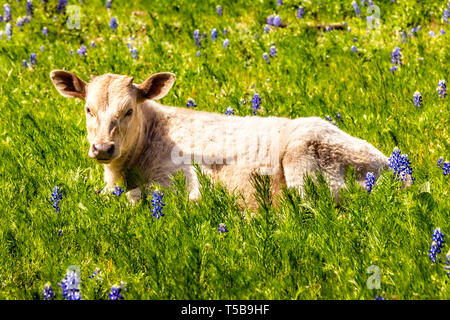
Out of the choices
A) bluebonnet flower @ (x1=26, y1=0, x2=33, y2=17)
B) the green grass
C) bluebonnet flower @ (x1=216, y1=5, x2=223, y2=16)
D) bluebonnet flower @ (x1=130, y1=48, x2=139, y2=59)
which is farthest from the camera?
bluebonnet flower @ (x1=26, y1=0, x2=33, y2=17)

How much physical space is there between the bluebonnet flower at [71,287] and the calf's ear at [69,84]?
3355 millimetres

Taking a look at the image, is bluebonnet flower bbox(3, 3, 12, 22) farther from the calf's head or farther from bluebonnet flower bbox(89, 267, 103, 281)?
bluebonnet flower bbox(89, 267, 103, 281)

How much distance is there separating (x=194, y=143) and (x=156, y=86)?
82 cm

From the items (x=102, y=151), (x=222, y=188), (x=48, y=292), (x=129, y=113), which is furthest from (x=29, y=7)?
(x=48, y=292)

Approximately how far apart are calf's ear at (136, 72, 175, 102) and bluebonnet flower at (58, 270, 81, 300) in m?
3.21

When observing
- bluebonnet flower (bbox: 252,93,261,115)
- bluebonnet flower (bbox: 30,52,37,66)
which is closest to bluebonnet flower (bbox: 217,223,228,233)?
bluebonnet flower (bbox: 252,93,261,115)

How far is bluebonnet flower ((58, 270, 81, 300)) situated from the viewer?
3.81m

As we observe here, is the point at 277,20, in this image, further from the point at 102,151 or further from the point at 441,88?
the point at 102,151

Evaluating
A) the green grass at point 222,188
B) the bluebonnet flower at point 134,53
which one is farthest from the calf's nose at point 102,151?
the bluebonnet flower at point 134,53

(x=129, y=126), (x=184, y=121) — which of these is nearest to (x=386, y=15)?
(x=184, y=121)

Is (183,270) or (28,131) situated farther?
(28,131)
